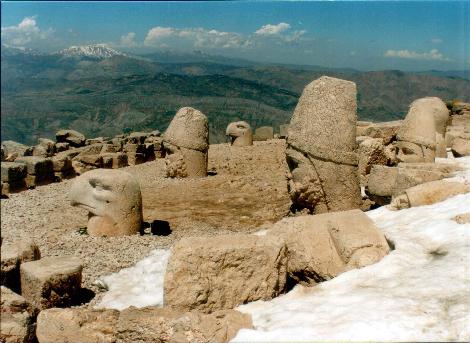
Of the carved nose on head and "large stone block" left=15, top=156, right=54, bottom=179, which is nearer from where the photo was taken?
the carved nose on head

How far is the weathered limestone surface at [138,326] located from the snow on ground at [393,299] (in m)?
0.21

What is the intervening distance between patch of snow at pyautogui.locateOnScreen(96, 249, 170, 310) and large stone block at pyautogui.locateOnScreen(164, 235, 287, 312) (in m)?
1.04

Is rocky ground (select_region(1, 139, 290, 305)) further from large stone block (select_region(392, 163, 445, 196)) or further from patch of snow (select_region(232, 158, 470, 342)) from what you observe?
patch of snow (select_region(232, 158, 470, 342))

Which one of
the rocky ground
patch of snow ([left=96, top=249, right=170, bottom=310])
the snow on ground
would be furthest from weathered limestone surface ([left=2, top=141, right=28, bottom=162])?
the snow on ground

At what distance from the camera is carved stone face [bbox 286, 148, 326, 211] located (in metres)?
7.91

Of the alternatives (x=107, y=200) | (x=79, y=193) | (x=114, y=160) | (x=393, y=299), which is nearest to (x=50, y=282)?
(x=107, y=200)

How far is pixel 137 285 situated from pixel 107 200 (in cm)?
258

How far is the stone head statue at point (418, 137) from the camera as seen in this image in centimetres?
962

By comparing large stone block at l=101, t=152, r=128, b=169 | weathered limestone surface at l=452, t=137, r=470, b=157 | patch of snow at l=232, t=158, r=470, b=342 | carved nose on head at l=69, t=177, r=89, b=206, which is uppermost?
weathered limestone surface at l=452, t=137, r=470, b=157

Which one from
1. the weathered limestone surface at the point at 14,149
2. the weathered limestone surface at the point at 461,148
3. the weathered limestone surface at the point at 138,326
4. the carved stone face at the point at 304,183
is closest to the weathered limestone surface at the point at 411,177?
the carved stone face at the point at 304,183

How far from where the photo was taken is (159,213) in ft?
35.1

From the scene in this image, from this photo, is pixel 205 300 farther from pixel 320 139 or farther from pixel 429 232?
pixel 320 139

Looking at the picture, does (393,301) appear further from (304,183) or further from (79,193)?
(79,193)

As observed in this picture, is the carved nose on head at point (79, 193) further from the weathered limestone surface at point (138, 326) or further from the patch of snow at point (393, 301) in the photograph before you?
the patch of snow at point (393, 301)
